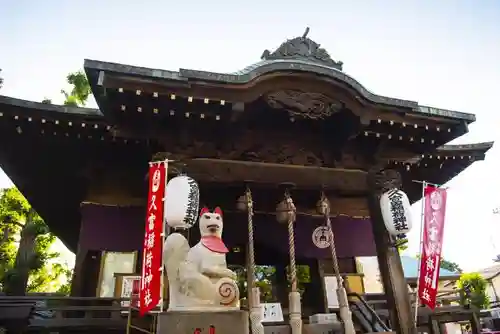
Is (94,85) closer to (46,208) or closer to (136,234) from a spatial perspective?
(136,234)

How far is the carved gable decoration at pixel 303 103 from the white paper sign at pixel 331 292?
4367 mm

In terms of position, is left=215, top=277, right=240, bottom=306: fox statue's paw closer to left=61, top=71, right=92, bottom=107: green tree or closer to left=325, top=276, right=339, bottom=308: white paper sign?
left=325, top=276, right=339, bottom=308: white paper sign

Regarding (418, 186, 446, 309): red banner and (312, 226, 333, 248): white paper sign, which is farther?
(312, 226, 333, 248): white paper sign

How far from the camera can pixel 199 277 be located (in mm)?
5219

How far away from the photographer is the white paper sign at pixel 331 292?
8688 millimetres

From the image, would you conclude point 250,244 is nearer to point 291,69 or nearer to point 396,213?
point 396,213

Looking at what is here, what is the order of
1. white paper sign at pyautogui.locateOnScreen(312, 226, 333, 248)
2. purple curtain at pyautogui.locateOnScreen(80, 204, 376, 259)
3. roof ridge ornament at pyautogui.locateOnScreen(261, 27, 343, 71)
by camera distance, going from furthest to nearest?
white paper sign at pyautogui.locateOnScreen(312, 226, 333, 248) → purple curtain at pyautogui.locateOnScreen(80, 204, 376, 259) → roof ridge ornament at pyautogui.locateOnScreen(261, 27, 343, 71)

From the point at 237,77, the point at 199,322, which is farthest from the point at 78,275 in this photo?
the point at 237,77

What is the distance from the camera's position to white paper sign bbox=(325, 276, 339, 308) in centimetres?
869

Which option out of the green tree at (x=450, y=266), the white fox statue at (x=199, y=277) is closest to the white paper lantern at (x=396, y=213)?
the white fox statue at (x=199, y=277)

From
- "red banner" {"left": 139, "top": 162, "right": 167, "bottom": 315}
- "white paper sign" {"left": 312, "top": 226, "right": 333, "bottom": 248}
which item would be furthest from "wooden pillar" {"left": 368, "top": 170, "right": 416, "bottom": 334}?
"red banner" {"left": 139, "top": 162, "right": 167, "bottom": 315}

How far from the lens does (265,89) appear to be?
257 inches

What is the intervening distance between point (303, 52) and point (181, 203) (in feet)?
12.9

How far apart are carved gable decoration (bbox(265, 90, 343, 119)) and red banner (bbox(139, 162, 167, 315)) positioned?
242 centimetres
